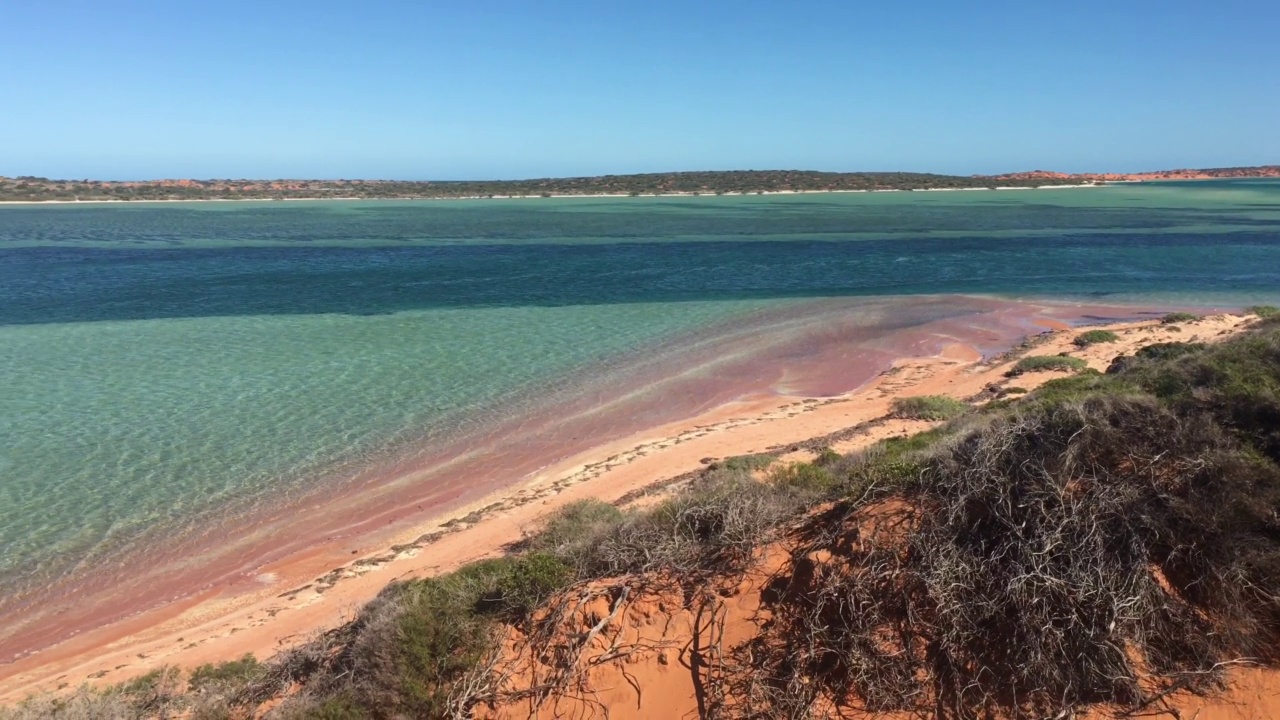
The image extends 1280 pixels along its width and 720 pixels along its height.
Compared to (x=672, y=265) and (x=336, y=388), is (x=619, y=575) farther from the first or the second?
(x=672, y=265)

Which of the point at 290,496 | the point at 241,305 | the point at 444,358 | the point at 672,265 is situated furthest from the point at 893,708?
the point at 672,265

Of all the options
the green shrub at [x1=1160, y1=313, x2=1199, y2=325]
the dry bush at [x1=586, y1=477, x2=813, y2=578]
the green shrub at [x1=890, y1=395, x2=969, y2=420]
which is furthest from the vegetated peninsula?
the dry bush at [x1=586, y1=477, x2=813, y2=578]

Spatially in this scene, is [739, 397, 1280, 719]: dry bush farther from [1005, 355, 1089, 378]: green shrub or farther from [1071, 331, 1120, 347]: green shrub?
[1071, 331, 1120, 347]: green shrub

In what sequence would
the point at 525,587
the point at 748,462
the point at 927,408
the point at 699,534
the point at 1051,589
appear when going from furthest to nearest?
the point at 927,408 → the point at 748,462 → the point at 699,534 → the point at 525,587 → the point at 1051,589

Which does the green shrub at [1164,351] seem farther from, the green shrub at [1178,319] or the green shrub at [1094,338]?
the green shrub at [1178,319]

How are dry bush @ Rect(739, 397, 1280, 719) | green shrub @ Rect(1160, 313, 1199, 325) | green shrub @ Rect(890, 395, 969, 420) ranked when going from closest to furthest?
dry bush @ Rect(739, 397, 1280, 719) < green shrub @ Rect(890, 395, 969, 420) < green shrub @ Rect(1160, 313, 1199, 325)

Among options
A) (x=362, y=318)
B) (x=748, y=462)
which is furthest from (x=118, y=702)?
(x=362, y=318)

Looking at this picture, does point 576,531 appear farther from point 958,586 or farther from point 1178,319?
point 1178,319
